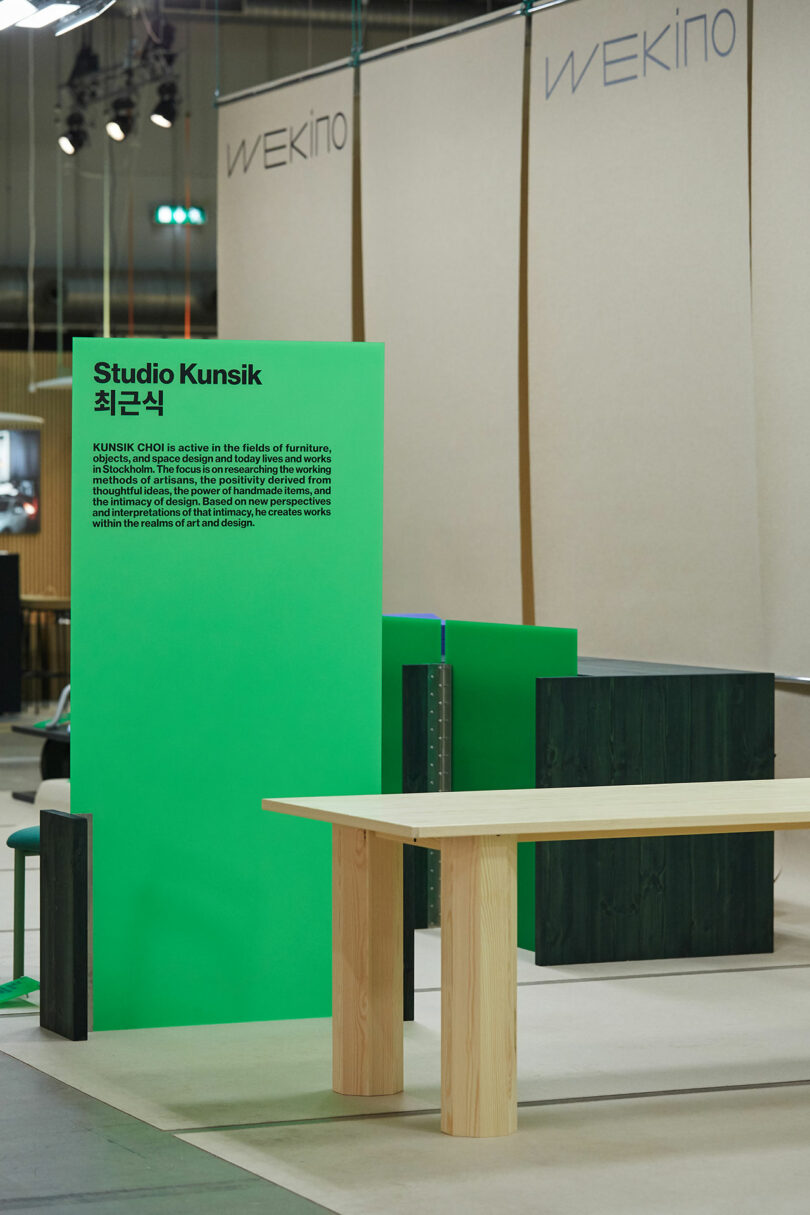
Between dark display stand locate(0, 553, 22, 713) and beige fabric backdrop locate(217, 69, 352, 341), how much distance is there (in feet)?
13.7

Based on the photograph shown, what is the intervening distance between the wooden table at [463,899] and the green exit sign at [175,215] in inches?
434

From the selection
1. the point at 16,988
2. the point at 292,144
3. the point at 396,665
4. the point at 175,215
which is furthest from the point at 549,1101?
the point at 175,215

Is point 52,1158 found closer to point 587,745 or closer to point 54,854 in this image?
point 54,854

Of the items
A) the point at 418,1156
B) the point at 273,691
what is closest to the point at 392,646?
the point at 273,691

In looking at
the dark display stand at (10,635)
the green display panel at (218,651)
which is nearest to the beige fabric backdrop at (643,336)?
the green display panel at (218,651)

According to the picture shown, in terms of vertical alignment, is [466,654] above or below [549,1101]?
above

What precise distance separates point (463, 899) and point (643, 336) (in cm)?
463

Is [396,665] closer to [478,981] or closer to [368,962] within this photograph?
[368,962]

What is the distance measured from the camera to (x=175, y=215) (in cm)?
1459

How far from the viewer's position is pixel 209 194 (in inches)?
579

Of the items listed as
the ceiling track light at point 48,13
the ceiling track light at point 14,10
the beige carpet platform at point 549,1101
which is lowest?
the beige carpet platform at point 549,1101

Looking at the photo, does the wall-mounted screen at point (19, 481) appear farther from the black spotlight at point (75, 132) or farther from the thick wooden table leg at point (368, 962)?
the thick wooden table leg at point (368, 962)

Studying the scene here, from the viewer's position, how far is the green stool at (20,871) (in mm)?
5180

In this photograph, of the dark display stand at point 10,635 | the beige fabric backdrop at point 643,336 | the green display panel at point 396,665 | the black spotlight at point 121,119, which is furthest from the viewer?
the dark display stand at point 10,635
